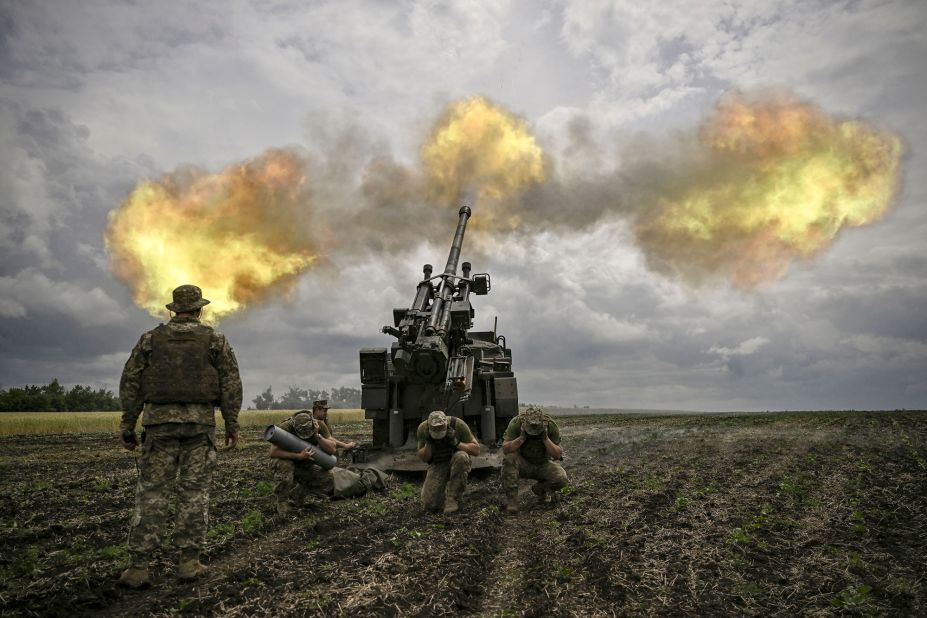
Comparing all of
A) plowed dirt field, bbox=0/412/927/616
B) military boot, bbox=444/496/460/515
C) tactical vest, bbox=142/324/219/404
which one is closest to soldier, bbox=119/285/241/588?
tactical vest, bbox=142/324/219/404

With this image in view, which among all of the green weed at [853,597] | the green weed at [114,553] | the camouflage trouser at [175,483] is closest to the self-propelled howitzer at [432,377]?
the green weed at [114,553]

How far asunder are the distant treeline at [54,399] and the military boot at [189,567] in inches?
2216

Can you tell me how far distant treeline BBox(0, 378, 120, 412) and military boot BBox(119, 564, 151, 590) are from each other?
5615cm

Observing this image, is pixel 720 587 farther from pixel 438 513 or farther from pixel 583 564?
pixel 438 513

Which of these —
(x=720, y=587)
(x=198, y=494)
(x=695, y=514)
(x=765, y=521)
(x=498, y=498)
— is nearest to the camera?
(x=720, y=587)

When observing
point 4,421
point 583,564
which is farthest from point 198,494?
point 4,421

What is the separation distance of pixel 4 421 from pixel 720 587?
37.4 m

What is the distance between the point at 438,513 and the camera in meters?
8.85

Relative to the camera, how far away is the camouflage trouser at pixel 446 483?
29.5ft

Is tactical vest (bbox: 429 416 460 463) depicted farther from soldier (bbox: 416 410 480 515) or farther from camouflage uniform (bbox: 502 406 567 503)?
camouflage uniform (bbox: 502 406 567 503)

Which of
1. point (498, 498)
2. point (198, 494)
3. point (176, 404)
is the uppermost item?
point (176, 404)

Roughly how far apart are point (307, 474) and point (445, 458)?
2231 mm

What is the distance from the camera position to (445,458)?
944 cm

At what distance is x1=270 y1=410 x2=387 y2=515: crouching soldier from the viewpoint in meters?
8.79
